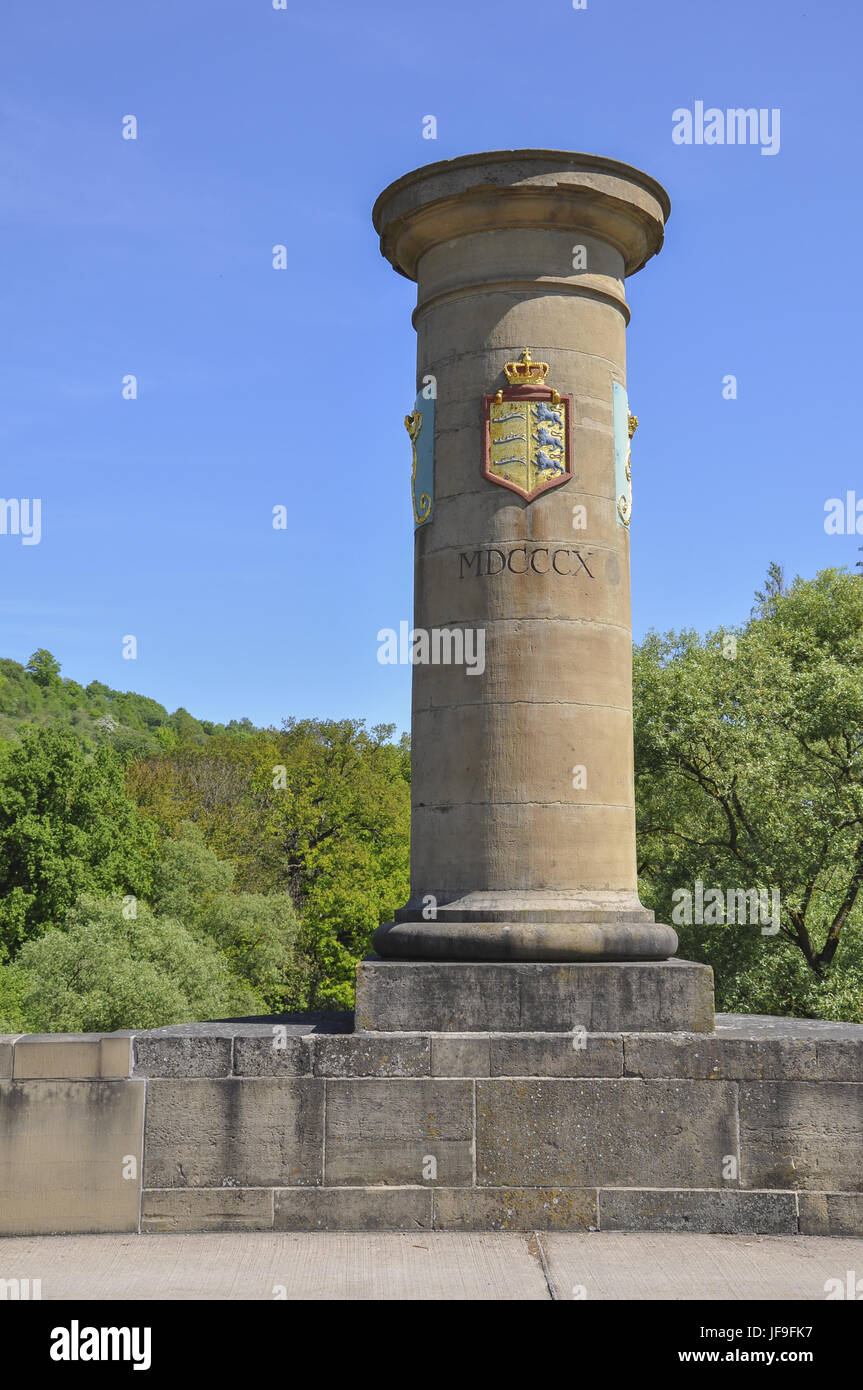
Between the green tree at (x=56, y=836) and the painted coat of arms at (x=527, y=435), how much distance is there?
2755 cm

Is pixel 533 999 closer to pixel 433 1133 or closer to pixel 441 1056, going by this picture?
pixel 441 1056

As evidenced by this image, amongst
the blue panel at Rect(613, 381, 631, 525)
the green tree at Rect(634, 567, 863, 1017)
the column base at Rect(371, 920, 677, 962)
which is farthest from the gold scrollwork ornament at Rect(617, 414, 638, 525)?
the green tree at Rect(634, 567, 863, 1017)

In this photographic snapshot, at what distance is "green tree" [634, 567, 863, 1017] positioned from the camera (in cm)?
2164

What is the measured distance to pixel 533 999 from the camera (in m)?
6.99

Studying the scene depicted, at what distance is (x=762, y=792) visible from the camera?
72.8 feet

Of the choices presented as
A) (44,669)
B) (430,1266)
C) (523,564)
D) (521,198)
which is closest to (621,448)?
(523,564)

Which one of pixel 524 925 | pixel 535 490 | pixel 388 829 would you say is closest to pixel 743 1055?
pixel 524 925

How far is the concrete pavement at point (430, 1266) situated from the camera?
5641mm

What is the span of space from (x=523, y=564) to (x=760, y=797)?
15.9 meters

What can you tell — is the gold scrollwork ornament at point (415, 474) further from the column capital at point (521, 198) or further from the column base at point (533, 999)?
the column base at point (533, 999)

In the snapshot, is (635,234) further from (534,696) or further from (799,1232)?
(799,1232)

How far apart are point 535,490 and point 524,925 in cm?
274

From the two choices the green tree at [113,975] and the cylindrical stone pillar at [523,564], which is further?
the green tree at [113,975]

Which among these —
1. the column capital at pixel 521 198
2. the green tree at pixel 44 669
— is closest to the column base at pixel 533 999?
the column capital at pixel 521 198
